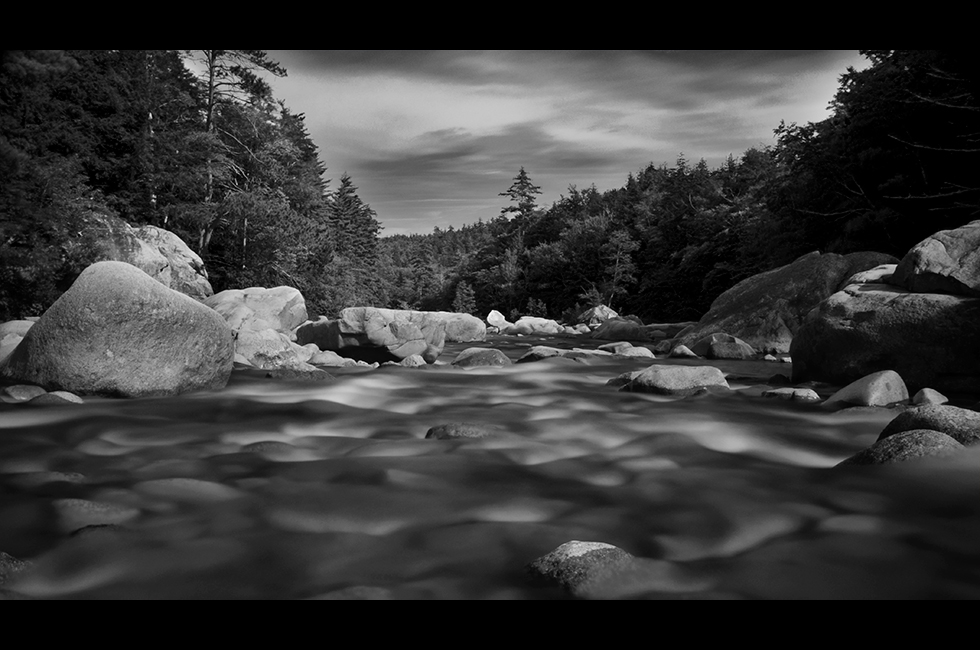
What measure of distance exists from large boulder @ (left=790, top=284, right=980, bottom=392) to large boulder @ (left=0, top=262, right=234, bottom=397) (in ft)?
22.8

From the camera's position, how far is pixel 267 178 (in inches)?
856

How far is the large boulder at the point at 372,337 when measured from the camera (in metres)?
10.9

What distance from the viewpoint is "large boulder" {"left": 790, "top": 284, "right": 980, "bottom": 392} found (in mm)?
Answer: 5871

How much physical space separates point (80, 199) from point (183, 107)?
8.63 metres

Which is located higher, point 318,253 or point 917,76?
point 917,76

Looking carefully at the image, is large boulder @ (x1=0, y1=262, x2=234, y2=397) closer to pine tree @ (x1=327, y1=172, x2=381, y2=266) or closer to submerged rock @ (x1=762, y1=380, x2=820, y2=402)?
submerged rock @ (x1=762, y1=380, x2=820, y2=402)

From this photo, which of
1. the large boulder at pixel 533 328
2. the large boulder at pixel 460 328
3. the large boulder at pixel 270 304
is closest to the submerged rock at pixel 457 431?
the large boulder at pixel 270 304

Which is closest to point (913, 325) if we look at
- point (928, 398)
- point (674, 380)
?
point (928, 398)

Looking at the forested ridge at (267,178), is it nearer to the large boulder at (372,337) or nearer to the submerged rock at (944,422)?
the submerged rock at (944,422)

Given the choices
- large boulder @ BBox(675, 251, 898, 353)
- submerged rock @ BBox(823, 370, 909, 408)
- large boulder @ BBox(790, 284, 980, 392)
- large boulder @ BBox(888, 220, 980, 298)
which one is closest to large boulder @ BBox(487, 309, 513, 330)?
large boulder @ BBox(675, 251, 898, 353)
